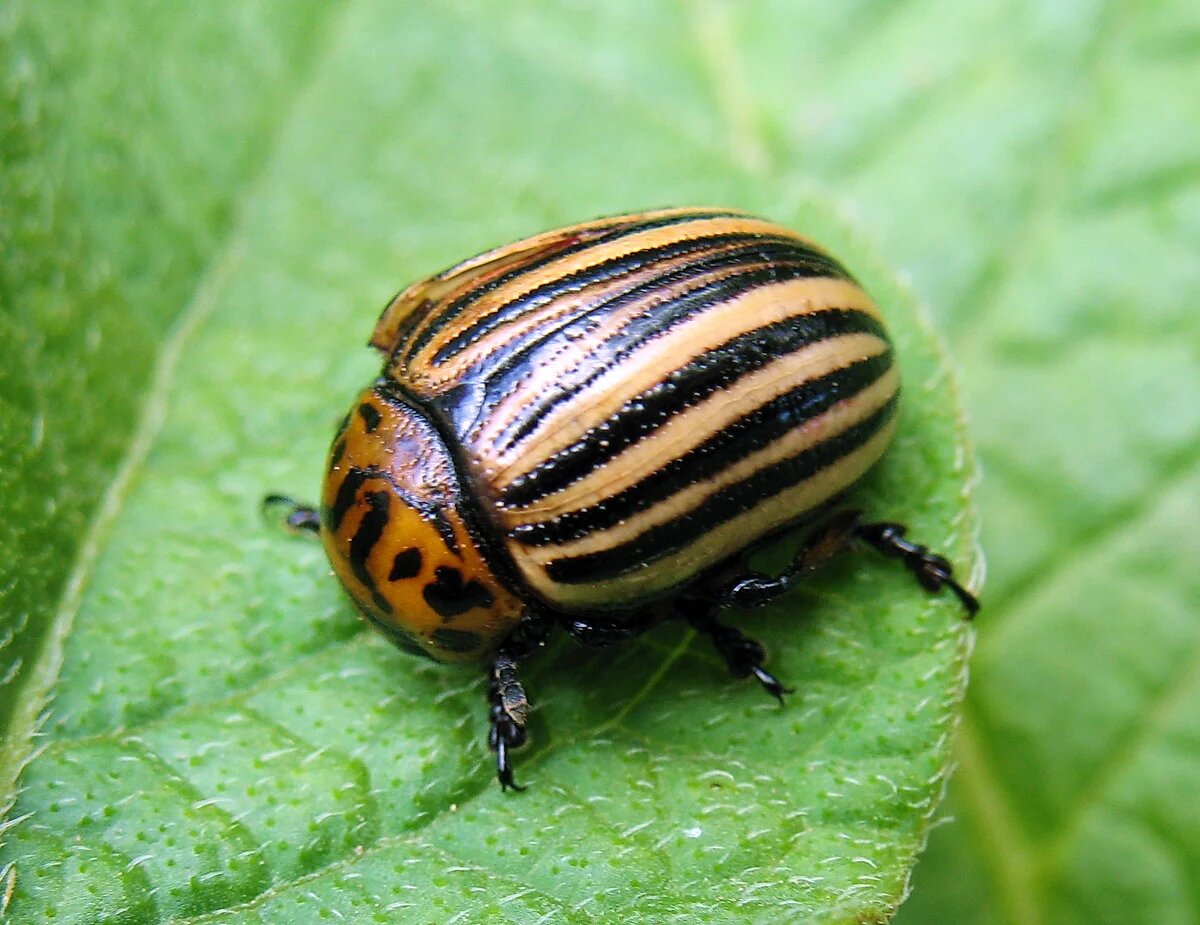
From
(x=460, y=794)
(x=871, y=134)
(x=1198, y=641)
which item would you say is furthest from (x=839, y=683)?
(x=871, y=134)

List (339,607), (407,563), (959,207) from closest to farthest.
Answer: (407,563) → (339,607) → (959,207)

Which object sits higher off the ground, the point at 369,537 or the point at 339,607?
the point at 369,537

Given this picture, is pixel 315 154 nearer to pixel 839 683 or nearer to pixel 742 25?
pixel 742 25

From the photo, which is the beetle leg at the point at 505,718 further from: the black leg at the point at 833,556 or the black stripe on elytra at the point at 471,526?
the black leg at the point at 833,556

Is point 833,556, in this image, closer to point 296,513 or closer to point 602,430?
point 602,430

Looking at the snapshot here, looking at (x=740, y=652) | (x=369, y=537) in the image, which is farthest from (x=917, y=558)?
(x=369, y=537)

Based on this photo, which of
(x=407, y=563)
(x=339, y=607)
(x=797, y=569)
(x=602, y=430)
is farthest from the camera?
(x=339, y=607)
